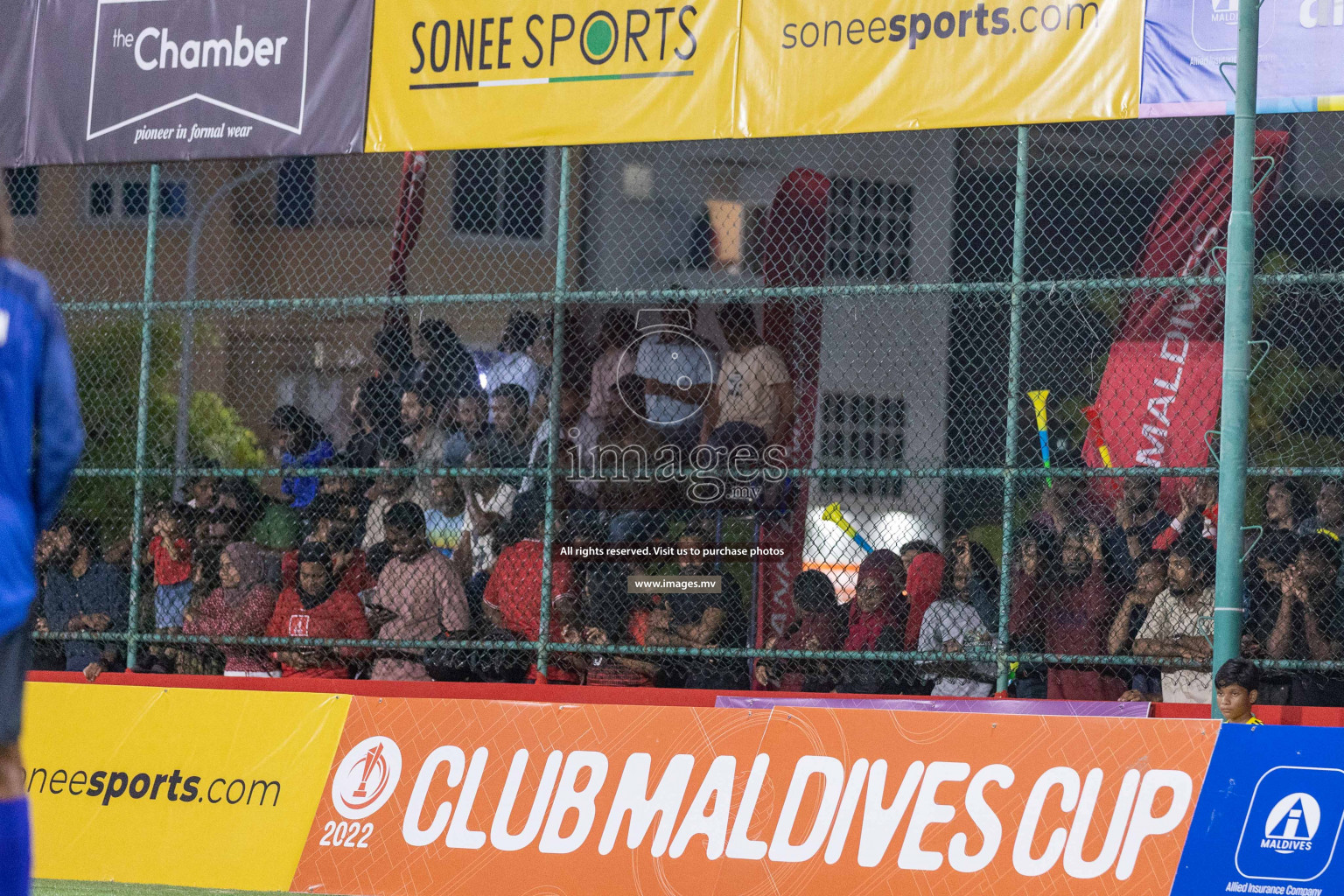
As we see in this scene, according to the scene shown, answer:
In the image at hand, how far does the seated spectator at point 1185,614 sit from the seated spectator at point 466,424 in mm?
3916

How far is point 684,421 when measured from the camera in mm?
9766

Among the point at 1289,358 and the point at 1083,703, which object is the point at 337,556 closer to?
the point at 1083,703

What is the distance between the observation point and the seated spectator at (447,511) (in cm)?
1014

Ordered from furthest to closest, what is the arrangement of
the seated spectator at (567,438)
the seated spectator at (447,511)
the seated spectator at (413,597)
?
the seated spectator at (447,511) → the seated spectator at (567,438) → the seated spectator at (413,597)

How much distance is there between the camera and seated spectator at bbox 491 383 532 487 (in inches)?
379

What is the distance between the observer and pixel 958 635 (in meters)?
9.05

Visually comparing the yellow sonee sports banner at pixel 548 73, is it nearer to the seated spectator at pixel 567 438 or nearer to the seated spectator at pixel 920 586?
the seated spectator at pixel 567 438

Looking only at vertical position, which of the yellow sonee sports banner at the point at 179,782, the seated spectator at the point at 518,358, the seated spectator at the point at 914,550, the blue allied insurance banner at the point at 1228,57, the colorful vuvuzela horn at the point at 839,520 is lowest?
the yellow sonee sports banner at the point at 179,782

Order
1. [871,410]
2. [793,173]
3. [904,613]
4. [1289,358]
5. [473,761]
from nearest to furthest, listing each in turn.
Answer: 1. [473,761]
2. [904,613]
3. [793,173]
4. [1289,358]
5. [871,410]

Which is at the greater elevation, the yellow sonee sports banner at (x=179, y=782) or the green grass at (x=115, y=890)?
the yellow sonee sports banner at (x=179, y=782)

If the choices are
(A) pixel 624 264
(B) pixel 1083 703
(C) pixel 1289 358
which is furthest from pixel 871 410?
(B) pixel 1083 703

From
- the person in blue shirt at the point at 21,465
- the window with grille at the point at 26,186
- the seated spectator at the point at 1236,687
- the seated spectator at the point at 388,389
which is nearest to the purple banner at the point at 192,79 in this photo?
the window with grille at the point at 26,186

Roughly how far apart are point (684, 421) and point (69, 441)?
19.1 ft

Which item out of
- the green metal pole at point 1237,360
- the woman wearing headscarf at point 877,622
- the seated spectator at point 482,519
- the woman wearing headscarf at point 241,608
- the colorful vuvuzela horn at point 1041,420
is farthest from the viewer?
the colorful vuvuzela horn at point 1041,420
